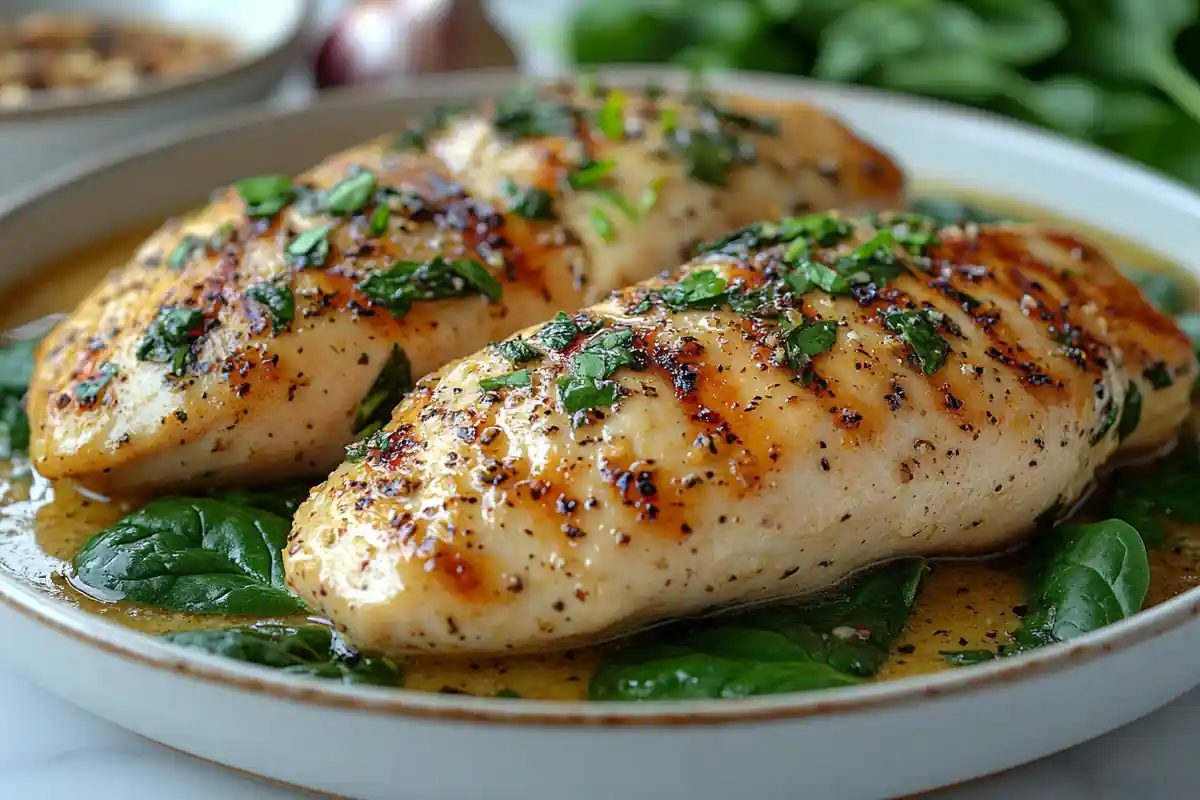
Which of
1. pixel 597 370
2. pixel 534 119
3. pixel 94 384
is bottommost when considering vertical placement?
pixel 94 384

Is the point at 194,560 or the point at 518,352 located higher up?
the point at 518,352

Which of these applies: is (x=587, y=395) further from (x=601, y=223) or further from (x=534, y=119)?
(x=534, y=119)

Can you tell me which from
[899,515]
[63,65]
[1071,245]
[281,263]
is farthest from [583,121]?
[63,65]

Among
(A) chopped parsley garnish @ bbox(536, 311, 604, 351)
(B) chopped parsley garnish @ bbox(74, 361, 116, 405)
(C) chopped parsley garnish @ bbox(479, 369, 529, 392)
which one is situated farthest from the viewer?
(B) chopped parsley garnish @ bbox(74, 361, 116, 405)

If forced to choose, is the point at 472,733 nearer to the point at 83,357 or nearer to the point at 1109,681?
the point at 1109,681

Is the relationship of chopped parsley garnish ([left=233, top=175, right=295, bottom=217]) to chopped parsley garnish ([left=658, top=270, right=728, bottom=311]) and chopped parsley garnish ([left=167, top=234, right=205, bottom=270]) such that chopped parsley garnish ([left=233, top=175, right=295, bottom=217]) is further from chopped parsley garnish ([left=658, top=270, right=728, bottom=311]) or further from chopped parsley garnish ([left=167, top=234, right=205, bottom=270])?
chopped parsley garnish ([left=658, top=270, right=728, bottom=311])

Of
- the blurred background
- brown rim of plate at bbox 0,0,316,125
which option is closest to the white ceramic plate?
brown rim of plate at bbox 0,0,316,125

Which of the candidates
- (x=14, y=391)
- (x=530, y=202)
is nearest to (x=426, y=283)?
(x=530, y=202)
